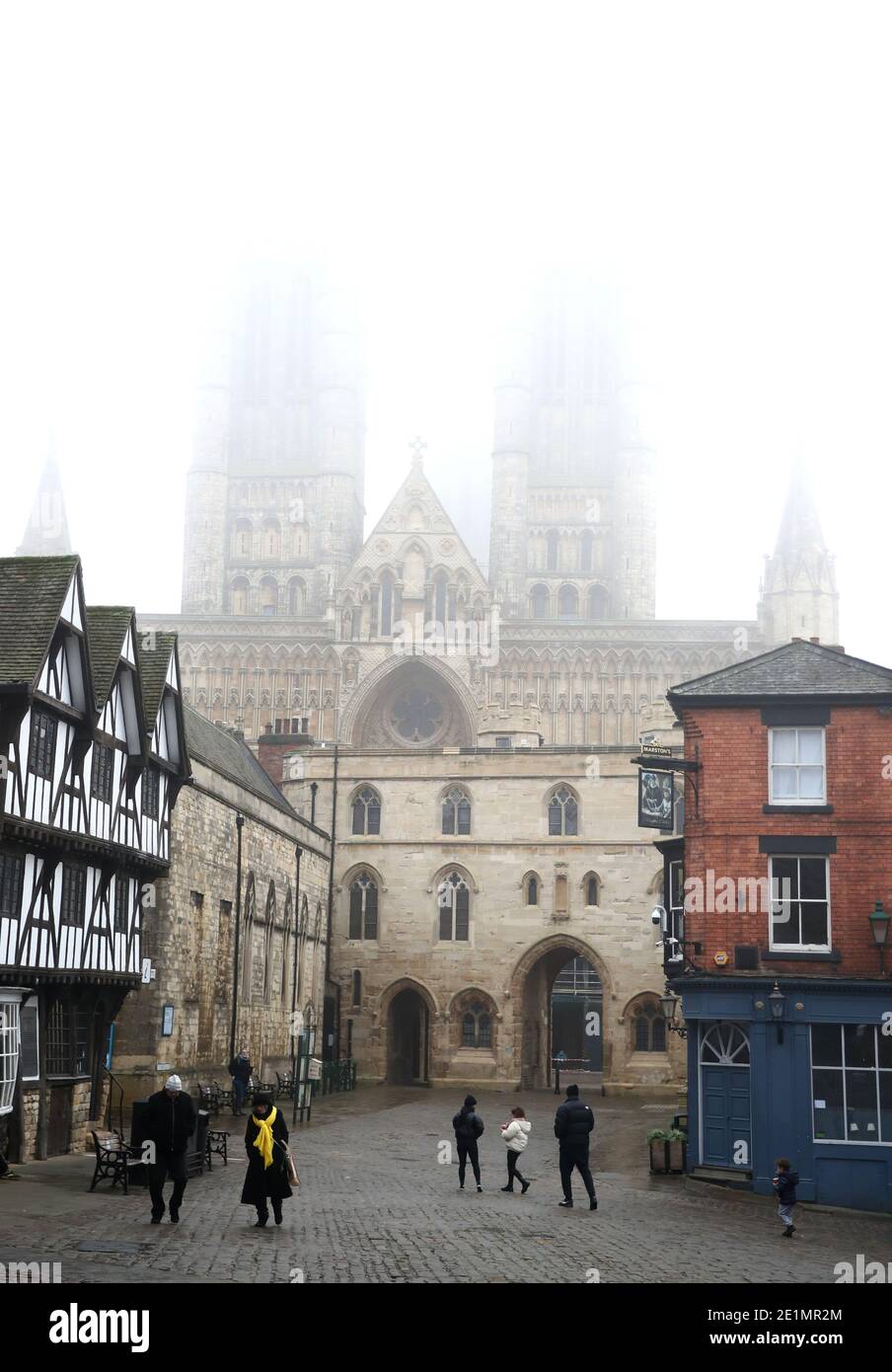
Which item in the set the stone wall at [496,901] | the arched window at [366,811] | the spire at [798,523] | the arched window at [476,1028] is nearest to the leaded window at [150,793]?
the stone wall at [496,901]

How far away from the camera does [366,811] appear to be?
45.3 metres

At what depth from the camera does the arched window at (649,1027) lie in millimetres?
43375

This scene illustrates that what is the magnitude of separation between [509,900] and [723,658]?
33957 mm

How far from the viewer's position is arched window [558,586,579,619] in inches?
3561

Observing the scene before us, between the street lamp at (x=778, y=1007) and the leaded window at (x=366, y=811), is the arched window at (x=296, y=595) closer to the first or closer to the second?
the leaded window at (x=366, y=811)

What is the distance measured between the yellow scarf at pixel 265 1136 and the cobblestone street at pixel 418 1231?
68cm

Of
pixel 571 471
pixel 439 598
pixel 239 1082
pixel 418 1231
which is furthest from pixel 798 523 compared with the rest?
pixel 418 1231

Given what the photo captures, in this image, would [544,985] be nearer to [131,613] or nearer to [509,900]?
[509,900]

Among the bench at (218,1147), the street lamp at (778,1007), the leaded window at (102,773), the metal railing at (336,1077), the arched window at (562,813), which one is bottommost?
the metal railing at (336,1077)

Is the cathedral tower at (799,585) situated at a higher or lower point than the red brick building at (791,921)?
higher

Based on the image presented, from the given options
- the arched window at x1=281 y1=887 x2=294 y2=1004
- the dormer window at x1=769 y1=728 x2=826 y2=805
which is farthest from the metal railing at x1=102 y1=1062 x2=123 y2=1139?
the arched window at x1=281 y1=887 x2=294 y2=1004

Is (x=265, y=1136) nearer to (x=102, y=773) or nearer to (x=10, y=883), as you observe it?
(x=10, y=883)

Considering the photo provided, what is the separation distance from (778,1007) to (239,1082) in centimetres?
1149
